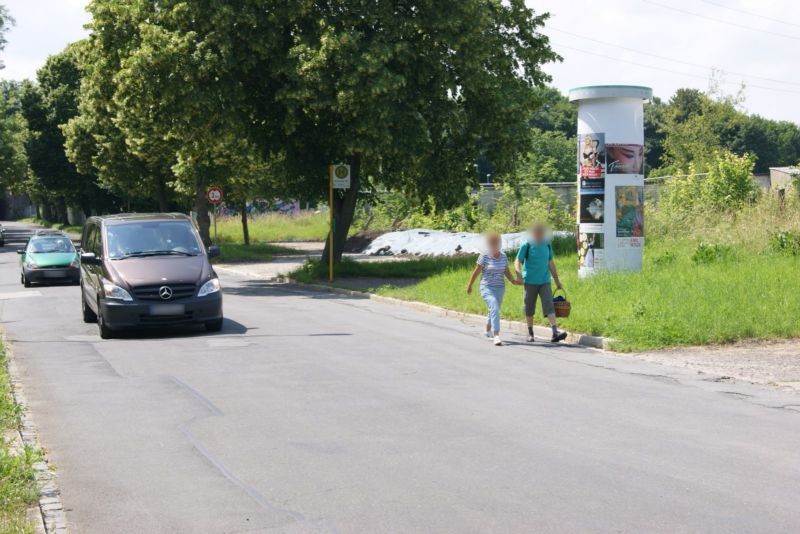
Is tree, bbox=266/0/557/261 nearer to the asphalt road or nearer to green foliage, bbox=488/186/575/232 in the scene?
green foliage, bbox=488/186/575/232

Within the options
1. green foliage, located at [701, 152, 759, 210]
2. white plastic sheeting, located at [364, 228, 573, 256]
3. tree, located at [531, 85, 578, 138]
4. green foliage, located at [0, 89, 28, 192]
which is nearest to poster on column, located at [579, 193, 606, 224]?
white plastic sheeting, located at [364, 228, 573, 256]

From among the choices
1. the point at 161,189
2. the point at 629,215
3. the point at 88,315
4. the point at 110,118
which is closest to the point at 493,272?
the point at 629,215

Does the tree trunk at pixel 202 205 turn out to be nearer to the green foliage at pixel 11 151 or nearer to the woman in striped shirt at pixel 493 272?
the woman in striped shirt at pixel 493 272

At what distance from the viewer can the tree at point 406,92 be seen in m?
22.7

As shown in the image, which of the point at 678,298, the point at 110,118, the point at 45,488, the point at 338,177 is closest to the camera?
the point at 45,488

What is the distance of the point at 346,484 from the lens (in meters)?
6.52

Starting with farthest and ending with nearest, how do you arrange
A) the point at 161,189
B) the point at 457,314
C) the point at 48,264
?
the point at 161,189, the point at 48,264, the point at 457,314

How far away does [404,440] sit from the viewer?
7.81 metres

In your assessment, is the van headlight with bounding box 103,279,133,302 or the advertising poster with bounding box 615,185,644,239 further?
the advertising poster with bounding box 615,185,644,239

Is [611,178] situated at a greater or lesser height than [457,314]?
greater

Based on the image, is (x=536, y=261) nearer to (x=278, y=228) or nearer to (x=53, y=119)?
(x=278, y=228)

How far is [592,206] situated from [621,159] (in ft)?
3.58

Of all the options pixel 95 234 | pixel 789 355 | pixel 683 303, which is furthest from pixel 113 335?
pixel 789 355

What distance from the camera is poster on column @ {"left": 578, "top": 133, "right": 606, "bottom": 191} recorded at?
1875cm
